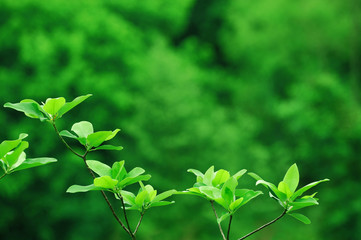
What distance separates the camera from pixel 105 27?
45.3ft

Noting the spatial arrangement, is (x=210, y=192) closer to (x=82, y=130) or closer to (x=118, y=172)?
(x=118, y=172)

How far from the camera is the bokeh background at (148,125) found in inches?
440

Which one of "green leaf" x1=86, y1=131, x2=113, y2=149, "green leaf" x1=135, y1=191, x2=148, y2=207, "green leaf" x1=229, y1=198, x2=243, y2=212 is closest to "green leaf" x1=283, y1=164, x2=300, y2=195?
"green leaf" x1=229, y1=198, x2=243, y2=212

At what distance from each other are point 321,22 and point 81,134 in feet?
51.2

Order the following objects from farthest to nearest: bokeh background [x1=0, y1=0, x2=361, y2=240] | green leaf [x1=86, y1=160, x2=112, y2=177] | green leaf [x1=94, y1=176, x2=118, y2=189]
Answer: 1. bokeh background [x1=0, y1=0, x2=361, y2=240]
2. green leaf [x1=86, y1=160, x2=112, y2=177]
3. green leaf [x1=94, y1=176, x2=118, y2=189]

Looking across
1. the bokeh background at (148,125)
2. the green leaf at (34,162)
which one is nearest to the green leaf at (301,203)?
the green leaf at (34,162)

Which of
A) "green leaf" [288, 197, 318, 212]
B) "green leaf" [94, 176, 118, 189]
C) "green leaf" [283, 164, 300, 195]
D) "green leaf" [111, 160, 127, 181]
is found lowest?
"green leaf" [111, 160, 127, 181]

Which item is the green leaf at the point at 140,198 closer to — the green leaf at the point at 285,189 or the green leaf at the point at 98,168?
the green leaf at the point at 98,168

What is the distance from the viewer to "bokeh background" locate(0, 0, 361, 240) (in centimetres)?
1119

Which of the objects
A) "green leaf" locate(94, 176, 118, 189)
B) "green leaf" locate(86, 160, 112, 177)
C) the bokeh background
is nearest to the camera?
"green leaf" locate(94, 176, 118, 189)

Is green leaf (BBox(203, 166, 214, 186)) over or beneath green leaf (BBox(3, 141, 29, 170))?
over

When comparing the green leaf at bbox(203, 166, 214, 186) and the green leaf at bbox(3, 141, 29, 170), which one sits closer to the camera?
the green leaf at bbox(3, 141, 29, 170)

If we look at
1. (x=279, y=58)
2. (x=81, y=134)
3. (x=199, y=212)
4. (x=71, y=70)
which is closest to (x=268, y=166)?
(x=199, y=212)

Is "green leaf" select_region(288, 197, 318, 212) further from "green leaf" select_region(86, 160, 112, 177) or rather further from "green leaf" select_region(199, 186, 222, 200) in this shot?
"green leaf" select_region(86, 160, 112, 177)
